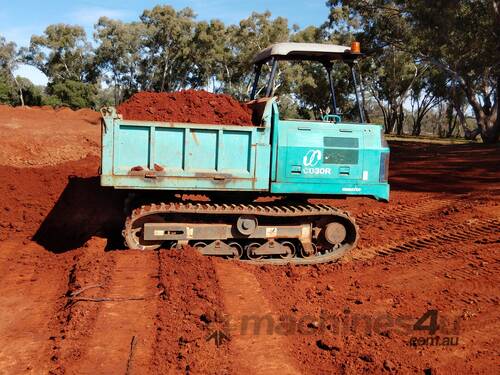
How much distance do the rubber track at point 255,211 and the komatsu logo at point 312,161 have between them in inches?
23.4

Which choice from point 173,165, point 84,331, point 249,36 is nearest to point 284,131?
point 173,165

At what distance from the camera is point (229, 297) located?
6418 mm

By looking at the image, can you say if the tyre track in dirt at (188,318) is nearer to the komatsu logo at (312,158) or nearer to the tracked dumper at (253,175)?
the tracked dumper at (253,175)

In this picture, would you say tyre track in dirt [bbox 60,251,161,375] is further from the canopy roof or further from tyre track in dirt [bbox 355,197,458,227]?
tyre track in dirt [bbox 355,197,458,227]

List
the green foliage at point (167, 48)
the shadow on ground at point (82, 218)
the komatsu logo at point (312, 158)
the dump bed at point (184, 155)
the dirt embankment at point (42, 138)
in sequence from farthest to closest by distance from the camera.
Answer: the green foliage at point (167, 48)
the dirt embankment at point (42, 138)
the shadow on ground at point (82, 218)
the komatsu logo at point (312, 158)
the dump bed at point (184, 155)

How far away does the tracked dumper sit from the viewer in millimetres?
7387

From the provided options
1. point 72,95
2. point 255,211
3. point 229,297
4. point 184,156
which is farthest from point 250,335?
point 72,95

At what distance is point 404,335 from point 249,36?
42.6m

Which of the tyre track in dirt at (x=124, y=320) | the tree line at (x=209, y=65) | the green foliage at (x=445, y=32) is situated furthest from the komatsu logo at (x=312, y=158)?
the tree line at (x=209, y=65)

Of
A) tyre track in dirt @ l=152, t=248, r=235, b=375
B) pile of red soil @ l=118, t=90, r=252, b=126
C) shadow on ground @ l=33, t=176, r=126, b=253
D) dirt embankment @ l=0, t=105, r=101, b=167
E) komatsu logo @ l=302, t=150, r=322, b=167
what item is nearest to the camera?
tyre track in dirt @ l=152, t=248, r=235, b=375

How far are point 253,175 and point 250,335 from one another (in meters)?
2.83

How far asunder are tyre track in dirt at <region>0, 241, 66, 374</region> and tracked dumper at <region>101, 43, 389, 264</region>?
49.8 inches

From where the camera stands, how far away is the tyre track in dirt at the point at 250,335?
4770 millimetres

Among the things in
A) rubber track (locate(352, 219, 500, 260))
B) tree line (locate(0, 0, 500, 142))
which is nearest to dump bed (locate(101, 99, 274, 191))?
rubber track (locate(352, 219, 500, 260))
